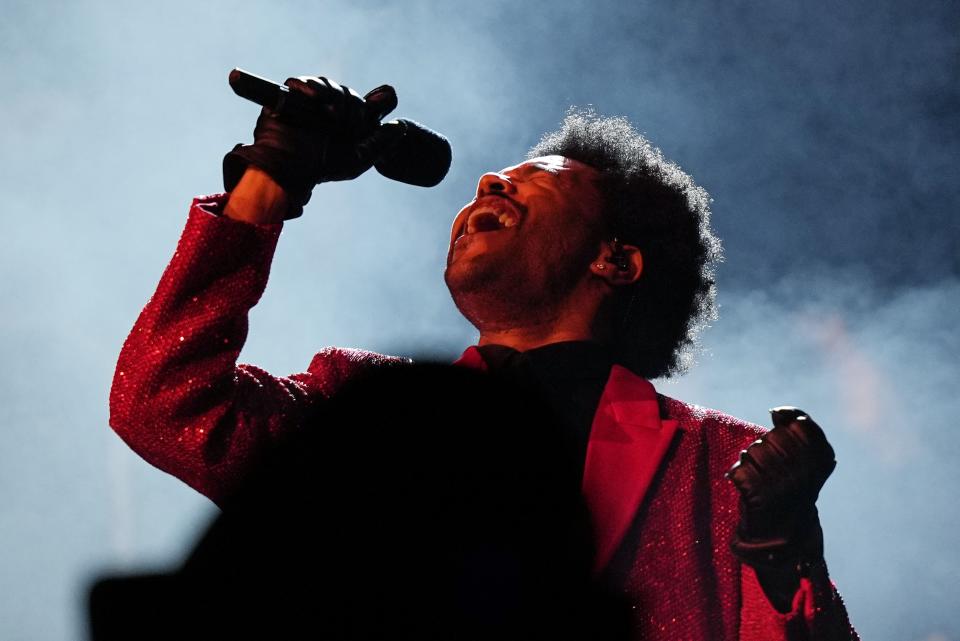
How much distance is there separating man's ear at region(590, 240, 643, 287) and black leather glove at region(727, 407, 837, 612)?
2.41 feet

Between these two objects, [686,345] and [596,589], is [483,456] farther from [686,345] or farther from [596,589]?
[686,345]

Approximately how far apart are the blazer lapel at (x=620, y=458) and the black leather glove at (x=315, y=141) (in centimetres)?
59

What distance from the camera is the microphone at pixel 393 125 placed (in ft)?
4.29

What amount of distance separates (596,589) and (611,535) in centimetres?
9

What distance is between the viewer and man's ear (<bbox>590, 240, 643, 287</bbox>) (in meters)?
1.92

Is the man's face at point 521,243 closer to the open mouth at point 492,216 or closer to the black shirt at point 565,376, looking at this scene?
the open mouth at point 492,216

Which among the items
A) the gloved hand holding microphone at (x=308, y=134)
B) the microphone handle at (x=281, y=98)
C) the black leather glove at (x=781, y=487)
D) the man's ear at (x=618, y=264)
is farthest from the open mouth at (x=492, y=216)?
the black leather glove at (x=781, y=487)

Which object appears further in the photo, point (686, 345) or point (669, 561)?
point (686, 345)

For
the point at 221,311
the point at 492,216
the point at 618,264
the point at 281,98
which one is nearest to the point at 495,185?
the point at 492,216

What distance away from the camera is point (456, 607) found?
131cm

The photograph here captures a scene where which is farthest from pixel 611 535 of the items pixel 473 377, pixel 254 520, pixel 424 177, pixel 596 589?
pixel 424 177

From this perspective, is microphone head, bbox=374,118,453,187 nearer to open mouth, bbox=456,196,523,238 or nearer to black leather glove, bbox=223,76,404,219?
black leather glove, bbox=223,76,404,219

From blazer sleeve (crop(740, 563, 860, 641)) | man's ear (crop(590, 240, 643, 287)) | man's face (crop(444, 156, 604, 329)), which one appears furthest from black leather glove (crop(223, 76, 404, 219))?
blazer sleeve (crop(740, 563, 860, 641))

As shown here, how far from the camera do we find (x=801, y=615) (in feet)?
4.21
